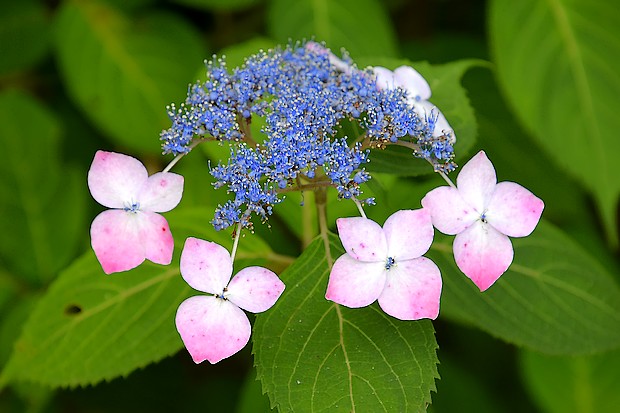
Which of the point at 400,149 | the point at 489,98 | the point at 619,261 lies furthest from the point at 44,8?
the point at 619,261

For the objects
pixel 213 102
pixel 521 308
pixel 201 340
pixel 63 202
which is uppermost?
pixel 213 102

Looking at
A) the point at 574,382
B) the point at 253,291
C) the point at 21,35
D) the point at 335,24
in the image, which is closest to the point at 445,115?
the point at 253,291

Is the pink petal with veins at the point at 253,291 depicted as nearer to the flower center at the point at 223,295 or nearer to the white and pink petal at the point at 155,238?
the flower center at the point at 223,295

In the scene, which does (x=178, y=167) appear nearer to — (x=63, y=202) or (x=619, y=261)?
(x=63, y=202)

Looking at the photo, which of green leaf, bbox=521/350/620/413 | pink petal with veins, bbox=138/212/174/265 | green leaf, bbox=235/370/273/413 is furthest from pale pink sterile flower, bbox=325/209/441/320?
green leaf, bbox=521/350/620/413

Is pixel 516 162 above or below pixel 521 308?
below

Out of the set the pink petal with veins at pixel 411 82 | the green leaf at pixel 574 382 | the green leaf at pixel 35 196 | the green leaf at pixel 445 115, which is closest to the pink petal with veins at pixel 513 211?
the green leaf at pixel 445 115

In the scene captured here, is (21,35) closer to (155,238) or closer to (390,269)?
(155,238)
